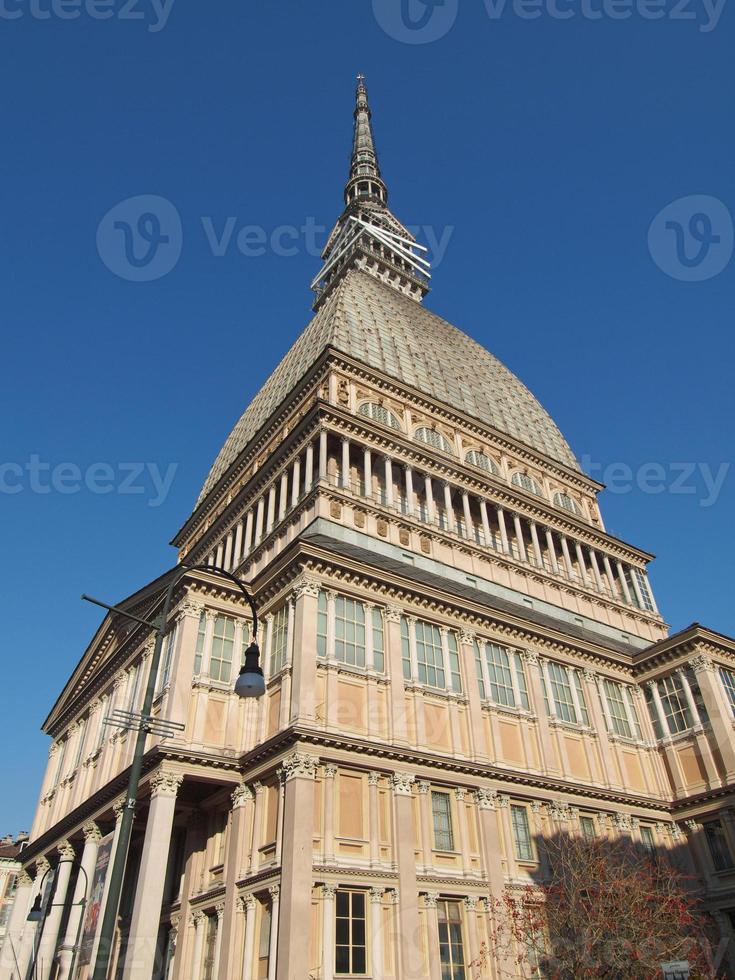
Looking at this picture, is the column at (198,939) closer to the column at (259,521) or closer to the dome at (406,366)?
the column at (259,521)

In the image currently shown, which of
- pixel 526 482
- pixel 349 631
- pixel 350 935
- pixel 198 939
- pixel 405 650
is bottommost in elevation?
pixel 350 935

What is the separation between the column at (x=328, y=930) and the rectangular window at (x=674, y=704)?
26066mm

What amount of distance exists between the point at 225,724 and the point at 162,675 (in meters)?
4.34

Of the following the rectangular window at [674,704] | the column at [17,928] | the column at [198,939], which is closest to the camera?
the column at [198,939]

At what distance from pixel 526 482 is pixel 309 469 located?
22.4m

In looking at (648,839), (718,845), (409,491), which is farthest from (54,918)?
(718,845)

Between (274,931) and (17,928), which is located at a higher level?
(17,928)

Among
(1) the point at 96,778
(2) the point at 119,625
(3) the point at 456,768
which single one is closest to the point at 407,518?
(3) the point at 456,768

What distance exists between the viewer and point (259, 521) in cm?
4962

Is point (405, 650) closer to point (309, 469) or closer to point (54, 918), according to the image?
point (309, 469)

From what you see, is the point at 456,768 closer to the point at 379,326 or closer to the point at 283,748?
the point at 283,748

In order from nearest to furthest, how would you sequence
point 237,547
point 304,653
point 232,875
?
1. point 232,875
2. point 304,653
3. point 237,547

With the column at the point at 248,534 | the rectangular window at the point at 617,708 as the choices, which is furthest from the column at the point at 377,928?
the column at the point at 248,534

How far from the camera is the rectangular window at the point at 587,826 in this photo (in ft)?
122
